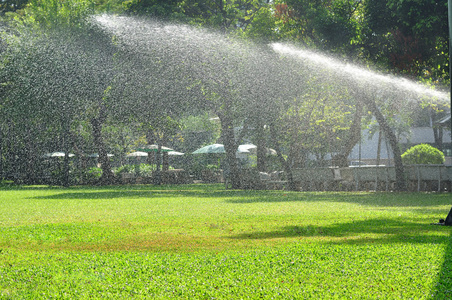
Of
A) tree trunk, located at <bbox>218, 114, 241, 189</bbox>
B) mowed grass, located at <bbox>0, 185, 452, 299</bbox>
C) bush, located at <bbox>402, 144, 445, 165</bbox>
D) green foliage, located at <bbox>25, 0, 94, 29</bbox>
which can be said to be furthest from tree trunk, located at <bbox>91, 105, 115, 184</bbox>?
mowed grass, located at <bbox>0, 185, 452, 299</bbox>

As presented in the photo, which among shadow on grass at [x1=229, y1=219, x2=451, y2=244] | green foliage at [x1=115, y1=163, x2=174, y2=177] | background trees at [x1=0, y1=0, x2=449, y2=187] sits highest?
background trees at [x1=0, y1=0, x2=449, y2=187]

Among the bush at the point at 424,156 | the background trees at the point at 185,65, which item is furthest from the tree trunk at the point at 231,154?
the bush at the point at 424,156

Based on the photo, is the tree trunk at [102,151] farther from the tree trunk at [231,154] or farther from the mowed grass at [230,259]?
the mowed grass at [230,259]

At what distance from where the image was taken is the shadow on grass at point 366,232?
7.86m

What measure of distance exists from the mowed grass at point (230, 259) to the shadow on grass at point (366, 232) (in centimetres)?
1

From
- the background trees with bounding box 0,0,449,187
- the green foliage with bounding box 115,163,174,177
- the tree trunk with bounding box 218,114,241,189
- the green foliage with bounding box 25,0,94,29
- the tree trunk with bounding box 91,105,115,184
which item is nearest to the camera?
the background trees with bounding box 0,0,449,187

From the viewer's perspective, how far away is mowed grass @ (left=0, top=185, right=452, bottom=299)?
4.87 m

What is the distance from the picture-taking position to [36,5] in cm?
3131

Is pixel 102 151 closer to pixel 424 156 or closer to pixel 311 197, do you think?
pixel 311 197

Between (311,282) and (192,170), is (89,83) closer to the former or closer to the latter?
(192,170)

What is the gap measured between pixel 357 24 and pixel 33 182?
23.8 m

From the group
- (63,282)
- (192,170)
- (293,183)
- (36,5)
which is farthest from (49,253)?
(192,170)

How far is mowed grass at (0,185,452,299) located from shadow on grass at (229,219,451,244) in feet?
0.05

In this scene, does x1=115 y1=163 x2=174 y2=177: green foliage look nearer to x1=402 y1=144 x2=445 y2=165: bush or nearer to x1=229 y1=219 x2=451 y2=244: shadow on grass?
x1=402 y1=144 x2=445 y2=165: bush
